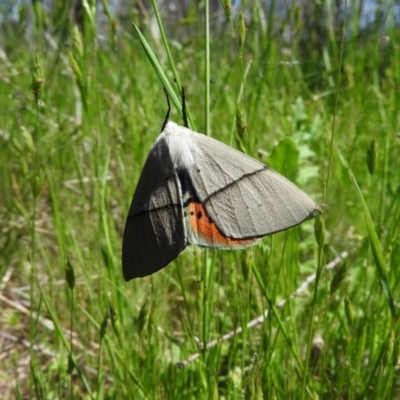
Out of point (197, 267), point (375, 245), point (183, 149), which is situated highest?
point (183, 149)

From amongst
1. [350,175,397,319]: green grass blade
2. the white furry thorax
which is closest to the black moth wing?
the white furry thorax

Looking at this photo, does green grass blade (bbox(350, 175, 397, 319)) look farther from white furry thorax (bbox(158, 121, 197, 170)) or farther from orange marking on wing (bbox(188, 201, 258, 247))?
white furry thorax (bbox(158, 121, 197, 170))

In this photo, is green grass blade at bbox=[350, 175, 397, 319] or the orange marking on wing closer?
green grass blade at bbox=[350, 175, 397, 319]

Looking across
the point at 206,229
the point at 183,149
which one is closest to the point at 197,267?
the point at 206,229

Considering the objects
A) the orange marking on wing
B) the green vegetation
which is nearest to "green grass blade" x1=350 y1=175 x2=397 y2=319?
the green vegetation

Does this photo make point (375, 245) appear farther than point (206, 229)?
No

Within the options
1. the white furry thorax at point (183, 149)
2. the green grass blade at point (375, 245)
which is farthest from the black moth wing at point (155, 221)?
the green grass blade at point (375, 245)

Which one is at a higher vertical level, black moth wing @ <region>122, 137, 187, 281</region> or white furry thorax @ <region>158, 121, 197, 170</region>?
white furry thorax @ <region>158, 121, 197, 170</region>

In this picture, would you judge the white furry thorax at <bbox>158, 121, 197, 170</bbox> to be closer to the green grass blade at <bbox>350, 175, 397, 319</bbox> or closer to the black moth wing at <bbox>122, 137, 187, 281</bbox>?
the black moth wing at <bbox>122, 137, 187, 281</bbox>

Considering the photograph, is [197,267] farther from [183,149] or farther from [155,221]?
[183,149]
